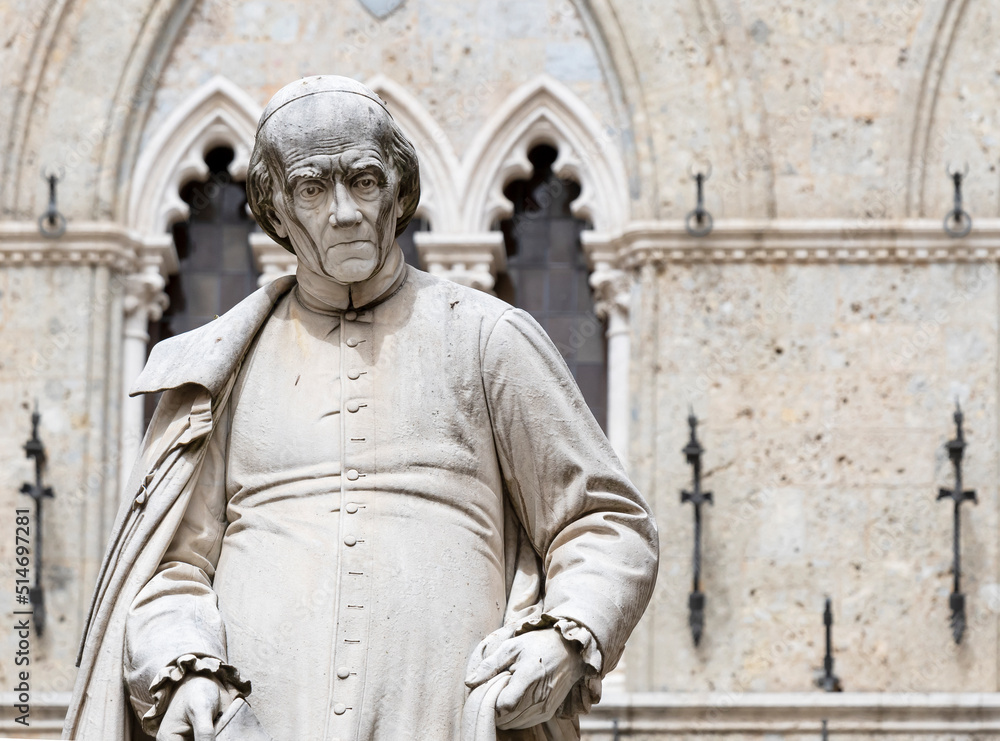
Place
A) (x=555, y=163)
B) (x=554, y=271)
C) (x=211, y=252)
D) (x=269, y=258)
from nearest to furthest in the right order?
(x=269, y=258), (x=555, y=163), (x=554, y=271), (x=211, y=252)

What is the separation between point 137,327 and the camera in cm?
1175

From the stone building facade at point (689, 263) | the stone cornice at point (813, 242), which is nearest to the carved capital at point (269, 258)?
A: the stone building facade at point (689, 263)

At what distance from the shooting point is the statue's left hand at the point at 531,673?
3.35 metres

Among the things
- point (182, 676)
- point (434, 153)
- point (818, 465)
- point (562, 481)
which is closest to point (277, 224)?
point (562, 481)

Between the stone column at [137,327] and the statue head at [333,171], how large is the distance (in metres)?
8.03

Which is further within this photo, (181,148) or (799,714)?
(181,148)

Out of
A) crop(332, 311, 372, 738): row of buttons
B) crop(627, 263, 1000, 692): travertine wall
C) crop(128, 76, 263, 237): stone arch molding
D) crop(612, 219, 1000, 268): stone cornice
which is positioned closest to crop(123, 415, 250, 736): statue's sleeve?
crop(332, 311, 372, 738): row of buttons

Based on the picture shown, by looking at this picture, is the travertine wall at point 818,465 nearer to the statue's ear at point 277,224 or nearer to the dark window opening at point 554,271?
the dark window opening at point 554,271

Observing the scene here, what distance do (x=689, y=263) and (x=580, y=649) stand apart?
817 centimetres

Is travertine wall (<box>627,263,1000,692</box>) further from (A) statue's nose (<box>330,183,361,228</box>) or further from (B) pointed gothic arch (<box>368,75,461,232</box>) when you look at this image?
(A) statue's nose (<box>330,183,361,228</box>)

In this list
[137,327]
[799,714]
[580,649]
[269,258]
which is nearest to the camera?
[580,649]

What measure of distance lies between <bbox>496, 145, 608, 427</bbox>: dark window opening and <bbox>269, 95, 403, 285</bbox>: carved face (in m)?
8.11

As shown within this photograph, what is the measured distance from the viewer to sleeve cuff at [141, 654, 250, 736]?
3.36 meters

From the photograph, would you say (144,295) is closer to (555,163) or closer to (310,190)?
(555,163)
